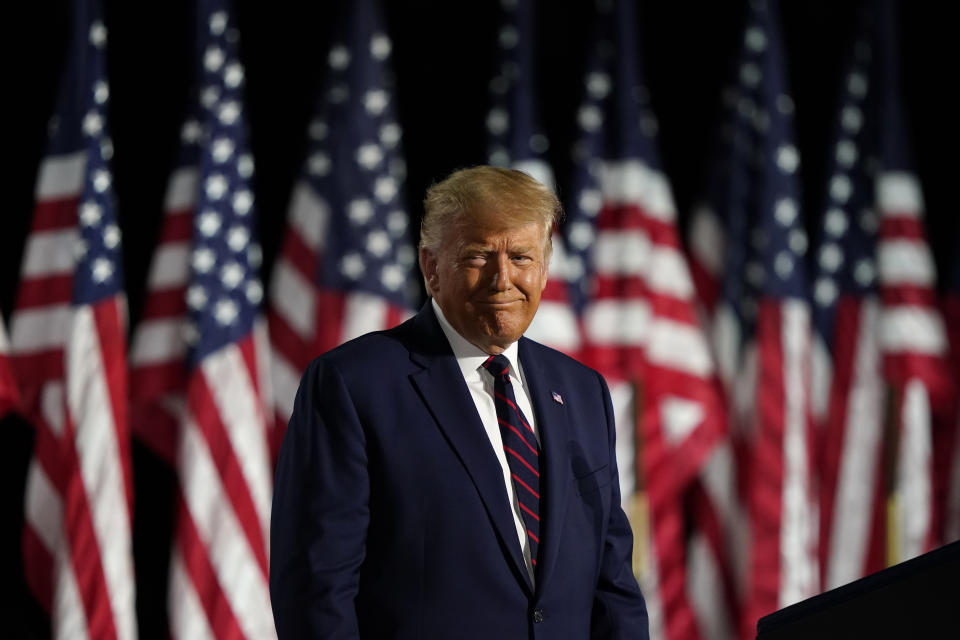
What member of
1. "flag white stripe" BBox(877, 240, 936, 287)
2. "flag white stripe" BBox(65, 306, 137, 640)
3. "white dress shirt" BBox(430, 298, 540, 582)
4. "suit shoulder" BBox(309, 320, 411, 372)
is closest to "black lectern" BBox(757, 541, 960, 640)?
"white dress shirt" BBox(430, 298, 540, 582)

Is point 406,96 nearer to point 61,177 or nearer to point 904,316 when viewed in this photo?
point 61,177

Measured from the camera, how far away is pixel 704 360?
447 cm

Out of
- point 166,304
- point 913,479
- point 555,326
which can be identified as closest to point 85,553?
point 166,304

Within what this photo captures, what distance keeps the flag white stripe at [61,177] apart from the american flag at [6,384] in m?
0.51

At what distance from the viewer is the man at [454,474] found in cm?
162

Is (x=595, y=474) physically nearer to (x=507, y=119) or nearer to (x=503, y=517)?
(x=503, y=517)

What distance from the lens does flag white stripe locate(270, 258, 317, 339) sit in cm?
419

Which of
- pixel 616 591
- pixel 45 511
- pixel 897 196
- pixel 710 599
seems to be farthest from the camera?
pixel 897 196

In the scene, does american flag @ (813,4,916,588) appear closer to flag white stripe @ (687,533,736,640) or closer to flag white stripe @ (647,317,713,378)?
flag white stripe @ (687,533,736,640)

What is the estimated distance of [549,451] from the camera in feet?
5.64

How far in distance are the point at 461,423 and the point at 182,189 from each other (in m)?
2.71

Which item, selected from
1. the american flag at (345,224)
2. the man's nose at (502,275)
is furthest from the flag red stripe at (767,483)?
the man's nose at (502,275)

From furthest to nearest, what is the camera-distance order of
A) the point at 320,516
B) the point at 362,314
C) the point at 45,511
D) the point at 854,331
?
the point at 854,331 → the point at 362,314 → the point at 45,511 → the point at 320,516

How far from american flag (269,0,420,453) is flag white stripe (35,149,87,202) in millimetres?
768
